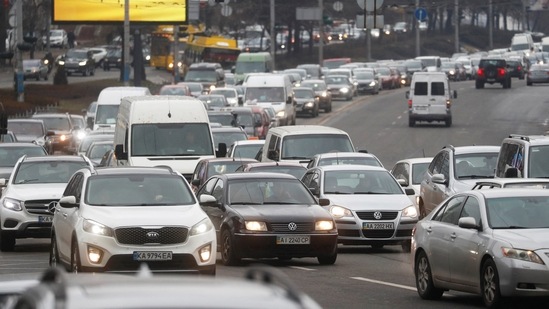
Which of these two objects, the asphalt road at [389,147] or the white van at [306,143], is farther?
the white van at [306,143]

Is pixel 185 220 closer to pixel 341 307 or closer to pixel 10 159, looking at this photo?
pixel 341 307

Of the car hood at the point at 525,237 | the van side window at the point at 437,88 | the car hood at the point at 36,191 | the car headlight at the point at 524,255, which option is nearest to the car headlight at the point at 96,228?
the car hood at the point at 525,237

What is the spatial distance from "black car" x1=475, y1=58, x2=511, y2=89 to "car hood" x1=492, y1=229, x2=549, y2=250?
7227 centimetres

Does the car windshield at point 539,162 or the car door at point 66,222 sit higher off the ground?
the car windshield at point 539,162

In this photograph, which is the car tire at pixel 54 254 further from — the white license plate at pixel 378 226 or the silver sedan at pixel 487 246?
the white license plate at pixel 378 226

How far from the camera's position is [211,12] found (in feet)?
429

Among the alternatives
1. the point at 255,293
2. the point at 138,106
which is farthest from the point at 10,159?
the point at 255,293

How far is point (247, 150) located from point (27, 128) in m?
13.5

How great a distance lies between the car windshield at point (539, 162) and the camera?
21.2 meters

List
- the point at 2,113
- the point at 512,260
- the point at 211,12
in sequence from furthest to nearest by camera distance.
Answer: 1. the point at 211,12
2. the point at 2,113
3. the point at 512,260

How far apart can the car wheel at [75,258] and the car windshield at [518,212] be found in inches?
189

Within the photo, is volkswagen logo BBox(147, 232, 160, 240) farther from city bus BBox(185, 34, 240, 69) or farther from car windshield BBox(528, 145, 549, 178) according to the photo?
city bus BBox(185, 34, 240, 69)

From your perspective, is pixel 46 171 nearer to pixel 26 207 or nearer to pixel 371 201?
pixel 26 207

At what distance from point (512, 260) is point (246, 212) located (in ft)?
21.9
